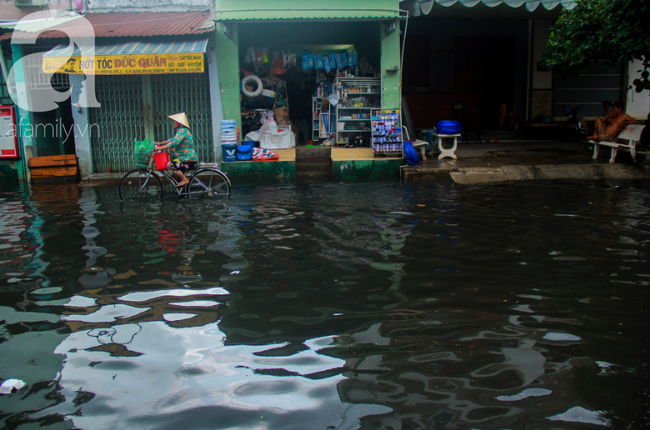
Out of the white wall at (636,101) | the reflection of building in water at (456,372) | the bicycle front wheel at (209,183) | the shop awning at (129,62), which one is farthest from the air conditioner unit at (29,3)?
the white wall at (636,101)

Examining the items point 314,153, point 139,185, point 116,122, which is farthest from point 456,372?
point 116,122

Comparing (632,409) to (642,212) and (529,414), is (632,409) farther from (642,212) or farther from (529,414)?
(642,212)

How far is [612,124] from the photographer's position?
1159cm

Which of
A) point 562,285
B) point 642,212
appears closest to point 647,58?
point 642,212

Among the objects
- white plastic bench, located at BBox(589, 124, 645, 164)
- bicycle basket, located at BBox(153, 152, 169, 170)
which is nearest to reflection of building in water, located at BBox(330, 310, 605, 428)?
bicycle basket, located at BBox(153, 152, 169, 170)

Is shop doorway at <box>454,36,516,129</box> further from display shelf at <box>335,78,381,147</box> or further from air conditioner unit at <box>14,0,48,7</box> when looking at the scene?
air conditioner unit at <box>14,0,48,7</box>

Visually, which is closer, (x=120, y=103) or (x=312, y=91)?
(x=120, y=103)

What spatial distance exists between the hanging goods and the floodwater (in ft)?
20.3

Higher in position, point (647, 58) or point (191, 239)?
point (647, 58)

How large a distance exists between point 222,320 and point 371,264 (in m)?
1.76

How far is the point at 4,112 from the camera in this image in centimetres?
1223

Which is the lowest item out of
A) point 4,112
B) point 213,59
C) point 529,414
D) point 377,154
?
point 529,414

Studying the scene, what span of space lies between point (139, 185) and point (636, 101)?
1452cm

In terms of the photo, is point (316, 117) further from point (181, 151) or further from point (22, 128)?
point (22, 128)
